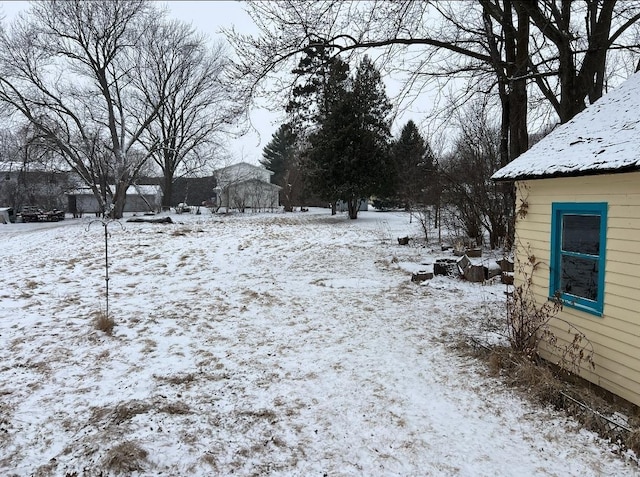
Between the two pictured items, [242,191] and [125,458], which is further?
A: [242,191]

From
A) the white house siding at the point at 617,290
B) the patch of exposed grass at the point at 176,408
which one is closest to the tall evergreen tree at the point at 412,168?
the white house siding at the point at 617,290

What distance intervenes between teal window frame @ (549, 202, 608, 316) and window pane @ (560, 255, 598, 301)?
0.03m

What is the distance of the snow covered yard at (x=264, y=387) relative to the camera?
10.5ft

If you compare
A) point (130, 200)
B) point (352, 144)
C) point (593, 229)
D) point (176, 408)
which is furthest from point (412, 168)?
point (130, 200)

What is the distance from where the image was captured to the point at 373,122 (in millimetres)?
25516

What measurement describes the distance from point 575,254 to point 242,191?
3512 centimetres

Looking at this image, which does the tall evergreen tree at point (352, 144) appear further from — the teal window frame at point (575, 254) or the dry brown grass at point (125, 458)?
the dry brown grass at point (125, 458)

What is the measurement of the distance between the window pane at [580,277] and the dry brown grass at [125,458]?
4487mm

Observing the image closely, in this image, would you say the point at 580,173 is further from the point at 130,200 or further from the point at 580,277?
the point at 130,200

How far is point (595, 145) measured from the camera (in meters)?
4.22

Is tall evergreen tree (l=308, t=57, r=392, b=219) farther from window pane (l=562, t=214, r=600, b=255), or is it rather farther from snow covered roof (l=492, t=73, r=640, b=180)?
window pane (l=562, t=214, r=600, b=255)

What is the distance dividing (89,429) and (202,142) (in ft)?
98.7

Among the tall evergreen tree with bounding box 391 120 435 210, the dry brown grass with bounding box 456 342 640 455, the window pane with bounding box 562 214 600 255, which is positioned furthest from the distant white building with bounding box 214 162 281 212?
the window pane with bounding box 562 214 600 255

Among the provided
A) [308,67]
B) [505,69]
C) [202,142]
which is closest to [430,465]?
[308,67]
